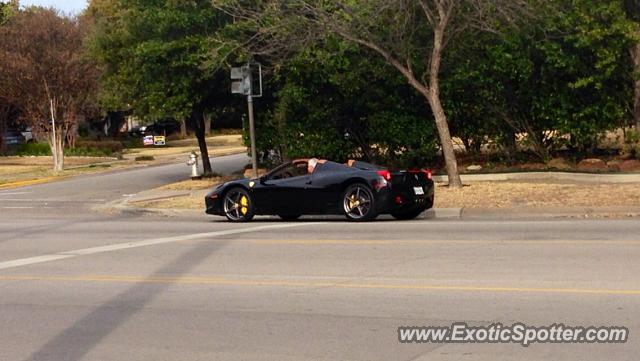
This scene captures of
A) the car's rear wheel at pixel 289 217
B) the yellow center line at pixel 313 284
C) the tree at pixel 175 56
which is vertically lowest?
the car's rear wheel at pixel 289 217

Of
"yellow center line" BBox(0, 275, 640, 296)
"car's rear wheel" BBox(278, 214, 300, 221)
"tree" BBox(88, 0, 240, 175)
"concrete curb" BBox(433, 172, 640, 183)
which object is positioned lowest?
"car's rear wheel" BBox(278, 214, 300, 221)

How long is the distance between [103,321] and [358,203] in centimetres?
893

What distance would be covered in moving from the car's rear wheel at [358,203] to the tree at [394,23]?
4661 millimetres

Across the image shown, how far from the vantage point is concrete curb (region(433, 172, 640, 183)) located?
2172 cm

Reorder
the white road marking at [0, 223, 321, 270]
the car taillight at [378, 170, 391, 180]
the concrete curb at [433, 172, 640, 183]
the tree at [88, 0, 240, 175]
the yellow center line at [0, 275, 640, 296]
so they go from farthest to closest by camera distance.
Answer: the tree at [88, 0, 240, 175], the concrete curb at [433, 172, 640, 183], the car taillight at [378, 170, 391, 180], the white road marking at [0, 223, 321, 270], the yellow center line at [0, 275, 640, 296]

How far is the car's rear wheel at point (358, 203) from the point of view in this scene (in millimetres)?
16875

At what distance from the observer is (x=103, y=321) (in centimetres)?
863

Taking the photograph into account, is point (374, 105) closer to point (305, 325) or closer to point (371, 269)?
point (371, 269)

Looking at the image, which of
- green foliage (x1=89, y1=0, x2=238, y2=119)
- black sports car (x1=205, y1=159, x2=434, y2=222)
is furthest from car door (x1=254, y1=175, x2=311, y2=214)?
green foliage (x1=89, y1=0, x2=238, y2=119)

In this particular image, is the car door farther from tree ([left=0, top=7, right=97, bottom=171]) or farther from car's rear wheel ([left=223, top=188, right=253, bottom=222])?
tree ([left=0, top=7, right=97, bottom=171])

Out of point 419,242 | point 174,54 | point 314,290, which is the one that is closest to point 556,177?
point 419,242

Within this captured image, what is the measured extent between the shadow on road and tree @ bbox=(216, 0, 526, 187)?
10.2m

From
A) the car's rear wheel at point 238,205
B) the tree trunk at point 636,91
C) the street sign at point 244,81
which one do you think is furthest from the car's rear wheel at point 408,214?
the tree trunk at point 636,91

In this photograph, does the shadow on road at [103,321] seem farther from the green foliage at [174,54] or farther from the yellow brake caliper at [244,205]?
the green foliage at [174,54]
